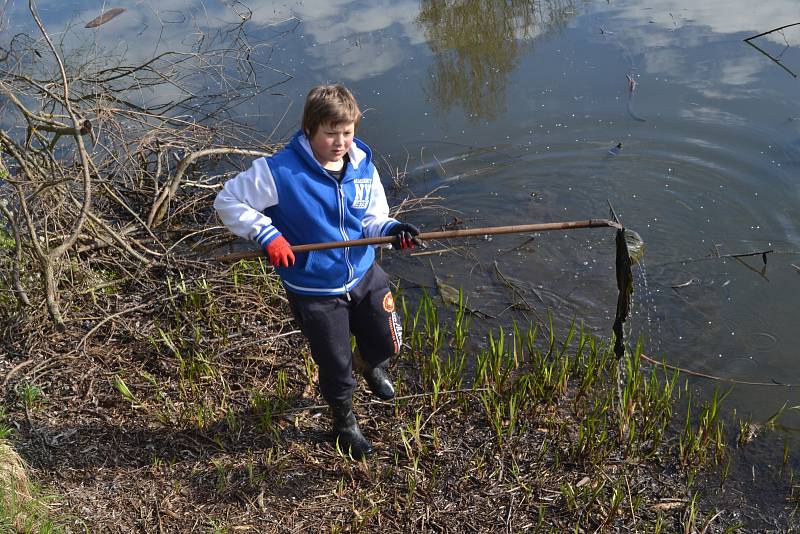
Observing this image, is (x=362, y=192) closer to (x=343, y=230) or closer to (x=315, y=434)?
(x=343, y=230)

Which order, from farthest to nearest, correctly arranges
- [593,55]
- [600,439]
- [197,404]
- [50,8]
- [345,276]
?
[50,8] < [593,55] < [197,404] < [600,439] < [345,276]

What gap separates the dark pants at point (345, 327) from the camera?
11.6ft

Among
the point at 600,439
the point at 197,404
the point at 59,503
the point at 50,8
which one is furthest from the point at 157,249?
the point at 50,8

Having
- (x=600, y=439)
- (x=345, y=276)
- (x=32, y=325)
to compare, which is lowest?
(x=600, y=439)

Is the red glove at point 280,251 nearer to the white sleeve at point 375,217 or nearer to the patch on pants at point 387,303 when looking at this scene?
the white sleeve at point 375,217

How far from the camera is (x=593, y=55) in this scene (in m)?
8.38

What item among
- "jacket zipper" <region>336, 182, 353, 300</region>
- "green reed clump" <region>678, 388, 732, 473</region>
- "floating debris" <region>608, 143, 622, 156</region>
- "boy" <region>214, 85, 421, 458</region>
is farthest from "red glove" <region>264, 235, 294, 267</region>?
"floating debris" <region>608, 143, 622, 156</region>

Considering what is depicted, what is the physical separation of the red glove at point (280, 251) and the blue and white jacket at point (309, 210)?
24 millimetres

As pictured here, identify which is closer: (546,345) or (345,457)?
(345,457)

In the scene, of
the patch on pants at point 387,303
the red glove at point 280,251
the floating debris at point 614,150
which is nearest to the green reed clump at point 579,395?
the patch on pants at point 387,303

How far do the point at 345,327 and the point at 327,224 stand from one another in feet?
1.56

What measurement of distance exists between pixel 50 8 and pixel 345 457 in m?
8.68

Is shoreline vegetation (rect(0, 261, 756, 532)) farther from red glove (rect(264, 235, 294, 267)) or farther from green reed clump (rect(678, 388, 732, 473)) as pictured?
red glove (rect(264, 235, 294, 267))

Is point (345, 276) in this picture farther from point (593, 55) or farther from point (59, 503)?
point (593, 55)
